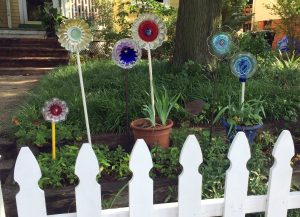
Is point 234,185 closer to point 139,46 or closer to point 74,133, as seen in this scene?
point 139,46

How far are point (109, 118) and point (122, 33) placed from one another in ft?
20.9

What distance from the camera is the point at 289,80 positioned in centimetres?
509

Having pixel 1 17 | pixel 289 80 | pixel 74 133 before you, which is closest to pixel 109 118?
pixel 74 133

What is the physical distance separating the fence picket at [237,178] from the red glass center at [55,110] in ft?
4.49

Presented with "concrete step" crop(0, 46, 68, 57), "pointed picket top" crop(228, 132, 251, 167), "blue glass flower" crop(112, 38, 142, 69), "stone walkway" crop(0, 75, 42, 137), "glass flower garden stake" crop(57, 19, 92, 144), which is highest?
"glass flower garden stake" crop(57, 19, 92, 144)

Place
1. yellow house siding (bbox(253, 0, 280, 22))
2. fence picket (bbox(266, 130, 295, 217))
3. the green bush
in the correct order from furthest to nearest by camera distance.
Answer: yellow house siding (bbox(253, 0, 280, 22)) → the green bush → fence picket (bbox(266, 130, 295, 217))

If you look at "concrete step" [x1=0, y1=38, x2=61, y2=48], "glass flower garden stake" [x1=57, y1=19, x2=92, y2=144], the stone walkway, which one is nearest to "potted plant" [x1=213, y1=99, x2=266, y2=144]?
"glass flower garden stake" [x1=57, y1=19, x2=92, y2=144]

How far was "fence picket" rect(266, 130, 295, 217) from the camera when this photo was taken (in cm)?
190

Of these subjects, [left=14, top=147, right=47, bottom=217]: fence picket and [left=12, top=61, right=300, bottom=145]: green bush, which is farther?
[left=12, top=61, right=300, bottom=145]: green bush

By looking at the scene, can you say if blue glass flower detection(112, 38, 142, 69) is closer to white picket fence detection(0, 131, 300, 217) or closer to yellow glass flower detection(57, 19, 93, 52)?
yellow glass flower detection(57, 19, 93, 52)

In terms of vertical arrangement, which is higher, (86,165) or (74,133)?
(86,165)

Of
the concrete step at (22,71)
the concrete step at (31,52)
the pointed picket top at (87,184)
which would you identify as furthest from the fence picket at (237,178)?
the concrete step at (31,52)

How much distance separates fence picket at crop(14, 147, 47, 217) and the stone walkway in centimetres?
234

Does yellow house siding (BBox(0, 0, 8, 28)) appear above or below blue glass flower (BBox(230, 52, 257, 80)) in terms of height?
above
